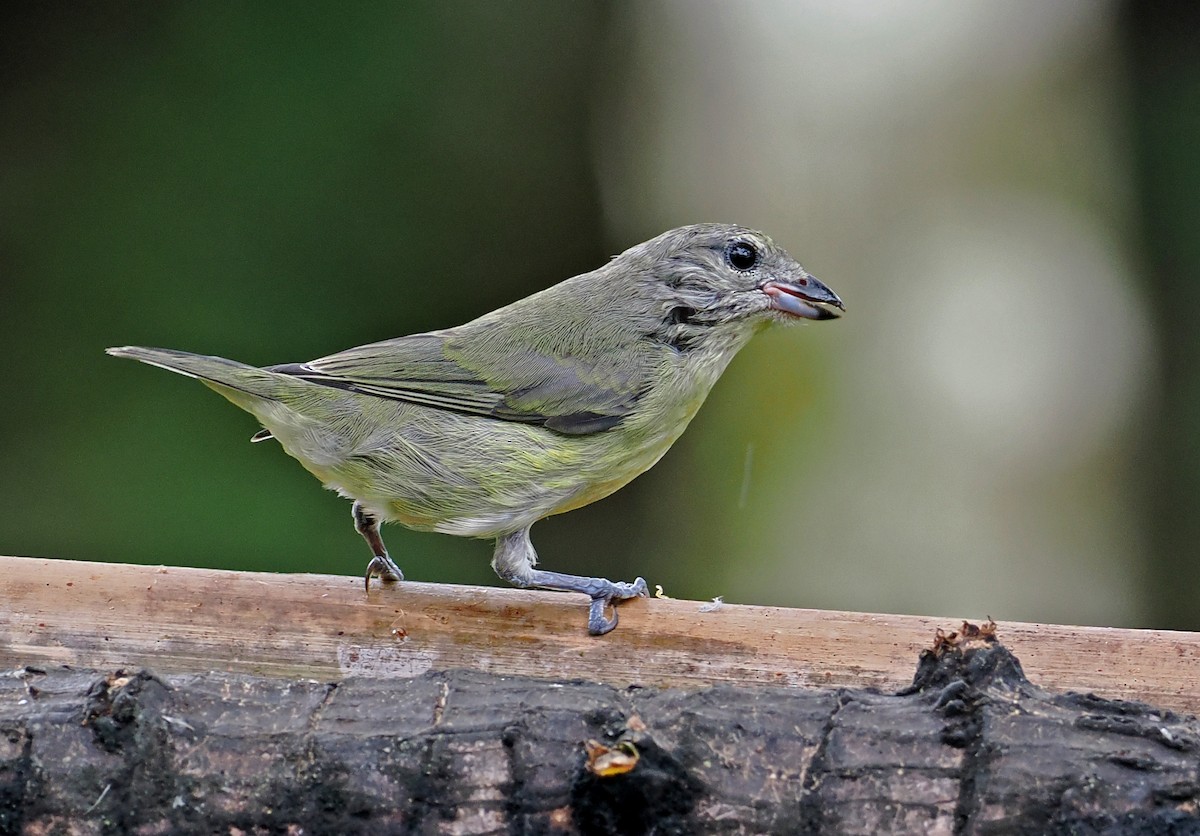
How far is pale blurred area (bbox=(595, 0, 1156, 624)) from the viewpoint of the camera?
6988mm

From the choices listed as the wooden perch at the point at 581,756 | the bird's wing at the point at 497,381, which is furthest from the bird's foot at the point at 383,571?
the wooden perch at the point at 581,756

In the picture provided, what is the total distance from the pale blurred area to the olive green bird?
2883mm

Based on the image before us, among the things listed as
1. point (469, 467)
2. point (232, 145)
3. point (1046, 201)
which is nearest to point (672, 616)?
point (469, 467)

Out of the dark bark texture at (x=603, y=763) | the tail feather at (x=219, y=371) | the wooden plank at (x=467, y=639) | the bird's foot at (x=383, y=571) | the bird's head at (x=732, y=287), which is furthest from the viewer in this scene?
the bird's head at (x=732, y=287)

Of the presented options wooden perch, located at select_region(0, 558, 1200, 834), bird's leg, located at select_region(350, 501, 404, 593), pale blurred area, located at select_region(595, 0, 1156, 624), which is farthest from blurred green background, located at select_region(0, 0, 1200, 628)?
wooden perch, located at select_region(0, 558, 1200, 834)

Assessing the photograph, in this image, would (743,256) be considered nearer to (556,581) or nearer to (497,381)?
(497,381)

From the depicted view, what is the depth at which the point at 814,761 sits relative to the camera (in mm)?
2076

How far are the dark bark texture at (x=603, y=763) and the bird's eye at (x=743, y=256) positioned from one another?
80.2 inches

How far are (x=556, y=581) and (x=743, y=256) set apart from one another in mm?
1229

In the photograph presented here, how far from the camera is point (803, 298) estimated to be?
397 centimetres

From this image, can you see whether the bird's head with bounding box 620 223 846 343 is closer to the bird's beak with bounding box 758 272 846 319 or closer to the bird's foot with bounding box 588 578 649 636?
the bird's beak with bounding box 758 272 846 319

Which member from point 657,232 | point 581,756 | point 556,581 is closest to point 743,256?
point 556,581

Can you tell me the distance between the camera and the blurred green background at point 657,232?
5801 mm

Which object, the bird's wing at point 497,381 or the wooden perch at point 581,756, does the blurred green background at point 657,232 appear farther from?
the wooden perch at point 581,756
